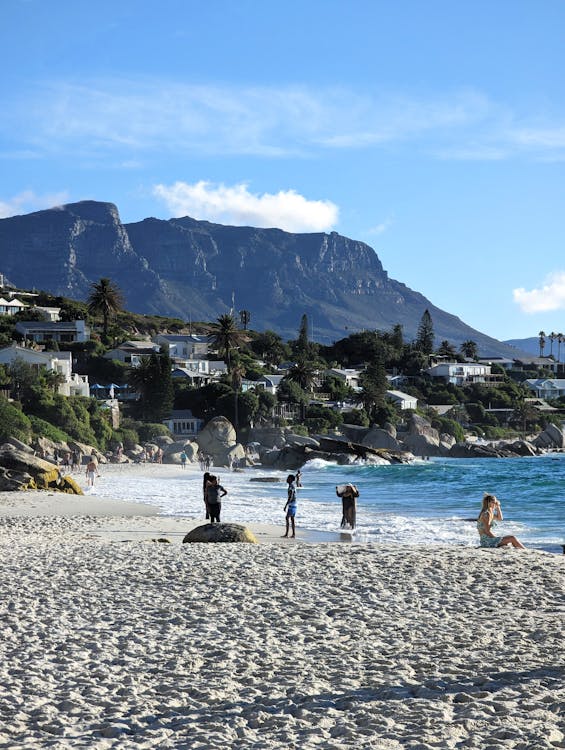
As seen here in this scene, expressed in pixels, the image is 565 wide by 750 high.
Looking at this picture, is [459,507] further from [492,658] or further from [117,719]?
[117,719]

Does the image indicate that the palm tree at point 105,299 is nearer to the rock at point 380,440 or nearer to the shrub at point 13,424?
the rock at point 380,440

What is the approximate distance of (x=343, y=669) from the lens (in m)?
7.71

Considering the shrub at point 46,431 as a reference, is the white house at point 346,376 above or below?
above

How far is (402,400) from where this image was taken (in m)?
98.9

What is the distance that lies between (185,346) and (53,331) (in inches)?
784

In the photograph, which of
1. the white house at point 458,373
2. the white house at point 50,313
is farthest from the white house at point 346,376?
the white house at point 50,313

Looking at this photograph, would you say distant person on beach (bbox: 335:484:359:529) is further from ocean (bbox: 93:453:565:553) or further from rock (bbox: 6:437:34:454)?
rock (bbox: 6:437:34:454)

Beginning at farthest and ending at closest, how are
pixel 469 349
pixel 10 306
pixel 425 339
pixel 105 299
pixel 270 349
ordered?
pixel 469 349 < pixel 425 339 < pixel 270 349 < pixel 10 306 < pixel 105 299

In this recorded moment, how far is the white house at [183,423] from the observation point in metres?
77.8

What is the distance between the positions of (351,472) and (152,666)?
50476mm

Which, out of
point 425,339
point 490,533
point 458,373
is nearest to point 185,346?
point 458,373

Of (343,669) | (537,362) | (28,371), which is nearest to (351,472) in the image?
(28,371)

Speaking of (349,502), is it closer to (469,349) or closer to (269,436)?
(269,436)

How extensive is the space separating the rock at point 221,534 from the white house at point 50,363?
2125 inches
